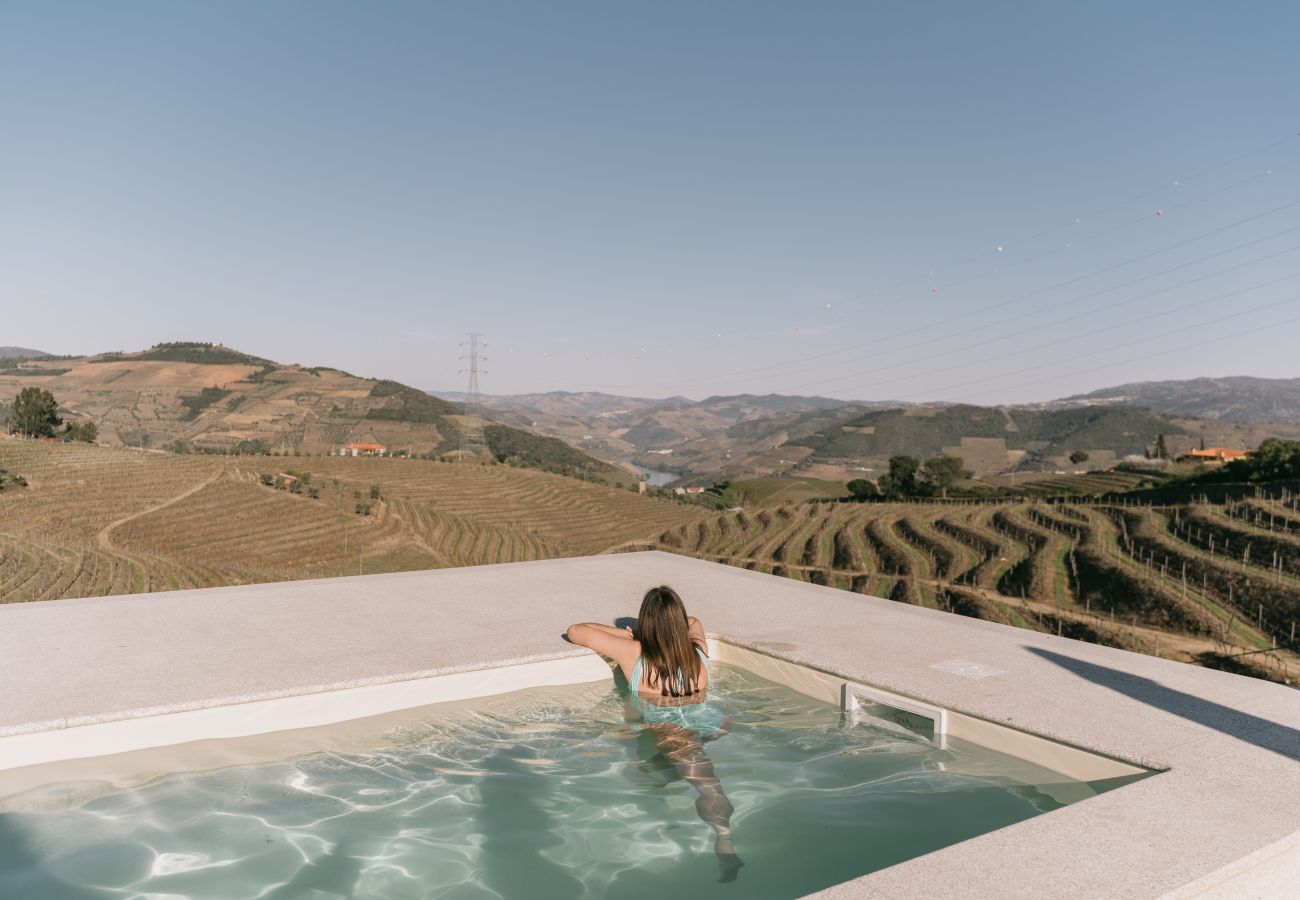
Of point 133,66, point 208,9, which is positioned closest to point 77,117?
point 133,66

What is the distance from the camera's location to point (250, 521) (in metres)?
16.4

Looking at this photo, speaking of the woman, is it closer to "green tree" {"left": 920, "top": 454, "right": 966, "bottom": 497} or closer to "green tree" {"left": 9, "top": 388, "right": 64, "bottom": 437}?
"green tree" {"left": 920, "top": 454, "right": 966, "bottom": 497}

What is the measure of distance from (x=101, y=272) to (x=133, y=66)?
15.3m

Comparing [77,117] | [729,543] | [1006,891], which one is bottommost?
[729,543]

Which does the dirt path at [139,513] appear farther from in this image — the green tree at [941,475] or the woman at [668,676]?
the green tree at [941,475]

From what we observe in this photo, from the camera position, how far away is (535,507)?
2908 centimetres

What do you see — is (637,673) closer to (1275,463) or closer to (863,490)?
(1275,463)

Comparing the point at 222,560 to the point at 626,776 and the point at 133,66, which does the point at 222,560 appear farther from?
the point at 626,776

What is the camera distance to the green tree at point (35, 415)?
27391mm

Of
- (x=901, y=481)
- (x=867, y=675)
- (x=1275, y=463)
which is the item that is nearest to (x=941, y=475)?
(x=901, y=481)

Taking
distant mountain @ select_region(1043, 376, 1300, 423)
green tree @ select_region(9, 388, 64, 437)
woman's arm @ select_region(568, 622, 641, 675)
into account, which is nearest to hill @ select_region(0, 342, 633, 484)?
green tree @ select_region(9, 388, 64, 437)

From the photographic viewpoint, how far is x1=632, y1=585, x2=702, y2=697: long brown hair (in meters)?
3.05

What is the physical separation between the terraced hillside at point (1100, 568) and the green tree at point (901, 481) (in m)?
13.7

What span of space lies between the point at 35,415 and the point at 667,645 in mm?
34084
